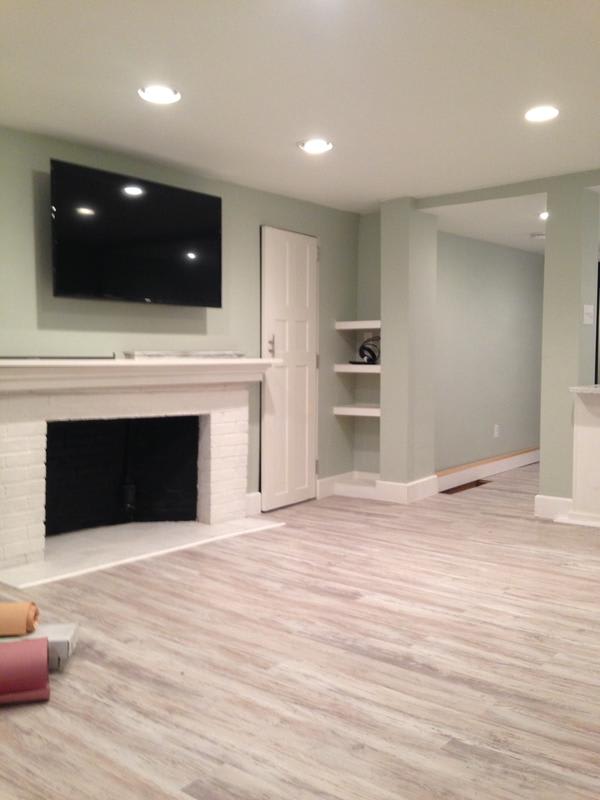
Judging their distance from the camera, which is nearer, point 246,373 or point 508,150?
point 508,150

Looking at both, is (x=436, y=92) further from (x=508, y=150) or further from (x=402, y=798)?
(x=402, y=798)

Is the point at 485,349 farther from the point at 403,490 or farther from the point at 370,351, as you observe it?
the point at 403,490

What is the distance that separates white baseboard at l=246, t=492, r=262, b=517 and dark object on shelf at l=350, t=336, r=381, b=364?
1.46 meters

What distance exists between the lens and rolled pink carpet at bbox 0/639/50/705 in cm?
225

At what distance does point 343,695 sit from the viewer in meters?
2.33

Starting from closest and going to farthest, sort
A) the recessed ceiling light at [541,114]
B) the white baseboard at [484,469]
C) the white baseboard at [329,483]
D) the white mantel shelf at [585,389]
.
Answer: the recessed ceiling light at [541,114] < the white mantel shelf at [585,389] < the white baseboard at [329,483] < the white baseboard at [484,469]

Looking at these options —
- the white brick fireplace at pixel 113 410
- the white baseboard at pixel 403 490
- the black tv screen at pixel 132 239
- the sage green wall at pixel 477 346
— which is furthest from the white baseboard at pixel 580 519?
the black tv screen at pixel 132 239

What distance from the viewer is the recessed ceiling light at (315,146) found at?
3902 millimetres

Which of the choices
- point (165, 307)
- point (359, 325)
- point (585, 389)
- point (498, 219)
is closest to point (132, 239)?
point (165, 307)

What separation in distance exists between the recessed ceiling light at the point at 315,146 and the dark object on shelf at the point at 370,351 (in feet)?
6.46

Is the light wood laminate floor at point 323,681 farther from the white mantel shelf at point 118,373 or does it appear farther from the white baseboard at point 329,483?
the white baseboard at point 329,483

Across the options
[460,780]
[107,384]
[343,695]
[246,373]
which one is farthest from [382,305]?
[460,780]

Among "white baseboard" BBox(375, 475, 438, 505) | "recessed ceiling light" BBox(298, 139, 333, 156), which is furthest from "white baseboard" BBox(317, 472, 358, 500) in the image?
"recessed ceiling light" BBox(298, 139, 333, 156)

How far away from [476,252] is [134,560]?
4.29m
